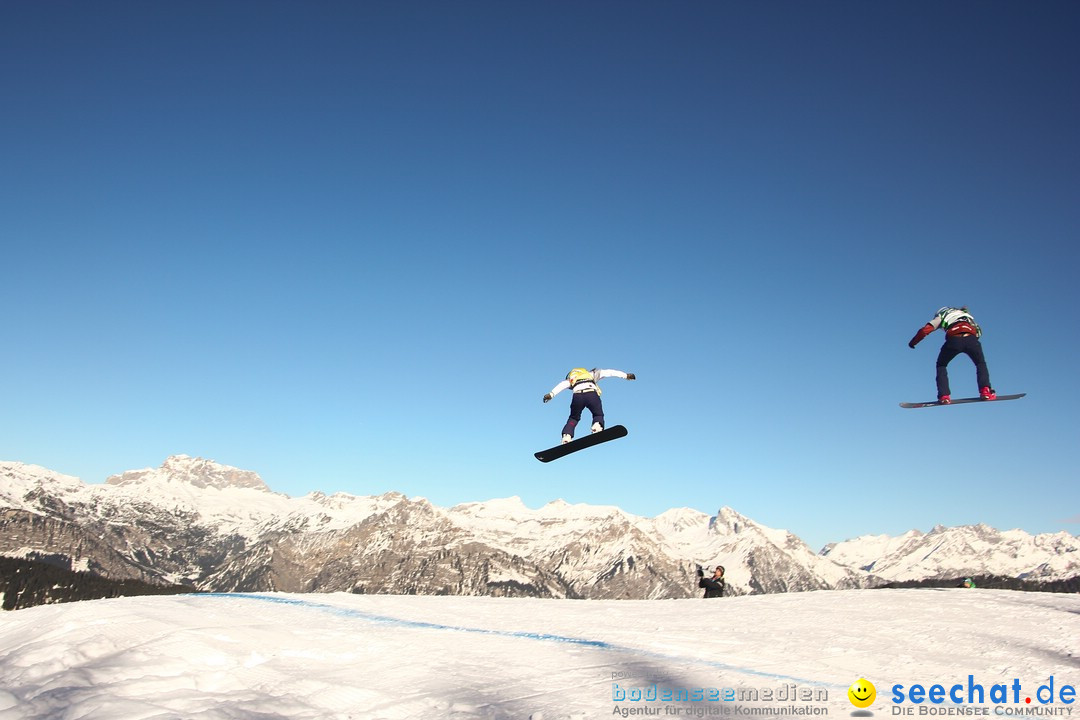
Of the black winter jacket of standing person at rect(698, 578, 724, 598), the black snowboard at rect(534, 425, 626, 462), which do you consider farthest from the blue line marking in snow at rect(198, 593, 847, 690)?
the black winter jacket of standing person at rect(698, 578, 724, 598)

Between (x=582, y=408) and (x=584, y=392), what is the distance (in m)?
0.55

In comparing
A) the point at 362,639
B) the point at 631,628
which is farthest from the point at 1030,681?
the point at 362,639

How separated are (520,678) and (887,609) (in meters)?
12.2

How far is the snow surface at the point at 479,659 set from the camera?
8781 mm

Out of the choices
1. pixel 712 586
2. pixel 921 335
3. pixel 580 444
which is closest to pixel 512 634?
pixel 580 444

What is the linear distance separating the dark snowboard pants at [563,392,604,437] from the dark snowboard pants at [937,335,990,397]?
10.5 meters

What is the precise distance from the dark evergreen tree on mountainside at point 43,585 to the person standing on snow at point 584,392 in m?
129

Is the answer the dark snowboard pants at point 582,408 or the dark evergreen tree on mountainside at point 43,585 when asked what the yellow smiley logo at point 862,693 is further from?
the dark evergreen tree on mountainside at point 43,585

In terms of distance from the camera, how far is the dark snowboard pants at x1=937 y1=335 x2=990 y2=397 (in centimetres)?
2012

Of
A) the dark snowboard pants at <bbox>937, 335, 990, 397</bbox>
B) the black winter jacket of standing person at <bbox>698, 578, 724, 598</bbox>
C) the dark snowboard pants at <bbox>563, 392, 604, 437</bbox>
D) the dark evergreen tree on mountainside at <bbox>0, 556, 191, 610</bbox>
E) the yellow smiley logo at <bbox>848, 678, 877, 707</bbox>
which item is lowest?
the dark evergreen tree on mountainside at <bbox>0, 556, 191, 610</bbox>

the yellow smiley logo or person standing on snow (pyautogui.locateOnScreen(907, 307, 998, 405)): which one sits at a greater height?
person standing on snow (pyautogui.locateOnScreen(907, 307, 998, 405))

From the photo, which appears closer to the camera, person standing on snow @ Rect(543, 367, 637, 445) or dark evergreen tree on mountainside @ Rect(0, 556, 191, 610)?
person standing on snow @ Rect(543, 367, 637, 445)

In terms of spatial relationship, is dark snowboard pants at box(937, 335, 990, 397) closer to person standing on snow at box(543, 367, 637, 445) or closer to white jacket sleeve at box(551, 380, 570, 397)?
person standing on snow at box(543, 367, 637, 445)

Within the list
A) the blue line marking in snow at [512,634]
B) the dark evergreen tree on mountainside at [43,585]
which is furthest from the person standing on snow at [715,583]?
the dark evergreen tree on mountainside at [43,585]
